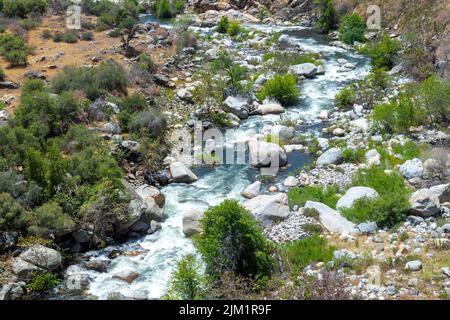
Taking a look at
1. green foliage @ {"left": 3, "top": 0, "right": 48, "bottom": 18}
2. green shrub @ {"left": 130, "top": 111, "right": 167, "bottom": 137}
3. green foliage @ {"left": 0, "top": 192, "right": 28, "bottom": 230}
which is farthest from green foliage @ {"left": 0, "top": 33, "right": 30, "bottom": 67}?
green foliage @ {"left": 0, "top": 192, "right": 28, "bottom": 230}

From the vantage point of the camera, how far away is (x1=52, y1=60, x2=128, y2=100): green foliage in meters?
20.7

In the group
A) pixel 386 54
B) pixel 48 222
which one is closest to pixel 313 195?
pixel 48 222

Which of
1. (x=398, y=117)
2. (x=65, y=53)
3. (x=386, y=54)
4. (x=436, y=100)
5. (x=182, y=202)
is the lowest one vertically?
(x=182, y=202)

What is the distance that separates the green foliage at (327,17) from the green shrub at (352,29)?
5.24 feet

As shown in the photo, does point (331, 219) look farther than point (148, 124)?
No

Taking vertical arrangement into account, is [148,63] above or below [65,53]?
below

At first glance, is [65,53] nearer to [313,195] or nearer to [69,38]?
[69,38]

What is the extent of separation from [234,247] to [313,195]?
15.0ft

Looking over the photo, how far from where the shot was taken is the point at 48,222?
12.9 metres

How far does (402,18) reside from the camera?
3102 centimetres

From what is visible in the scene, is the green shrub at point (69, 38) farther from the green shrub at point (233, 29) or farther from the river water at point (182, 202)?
the river water at point (182, 202)

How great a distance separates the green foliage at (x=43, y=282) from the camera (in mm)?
11698

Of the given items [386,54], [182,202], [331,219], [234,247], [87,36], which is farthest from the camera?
[87,36]

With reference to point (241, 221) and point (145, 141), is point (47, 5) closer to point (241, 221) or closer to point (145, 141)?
point (145, 141)
